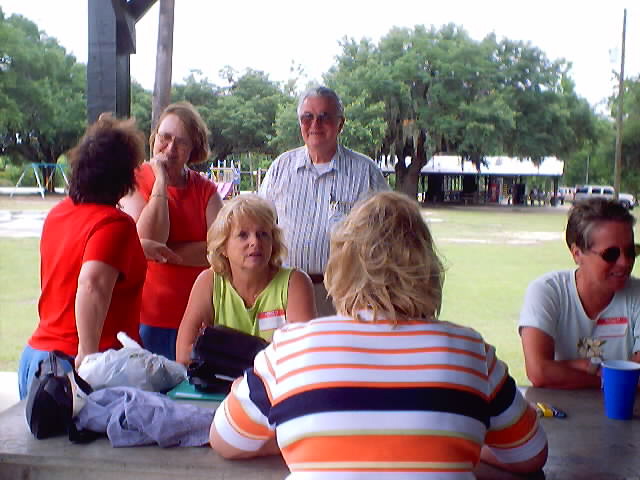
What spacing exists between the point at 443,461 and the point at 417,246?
328 mm

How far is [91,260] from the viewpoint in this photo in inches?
63.9

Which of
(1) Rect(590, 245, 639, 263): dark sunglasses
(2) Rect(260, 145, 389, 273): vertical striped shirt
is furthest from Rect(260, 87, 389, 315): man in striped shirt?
(1) Rect(590, 245, 639, 263): dark sunglasses

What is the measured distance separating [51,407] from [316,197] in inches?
65.6

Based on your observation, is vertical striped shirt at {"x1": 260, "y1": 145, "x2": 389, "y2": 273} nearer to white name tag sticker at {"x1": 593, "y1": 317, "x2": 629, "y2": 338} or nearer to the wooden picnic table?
white name tag sticker at {"x1": 593, "y1": 317, "x2": 629, "y2": 338}

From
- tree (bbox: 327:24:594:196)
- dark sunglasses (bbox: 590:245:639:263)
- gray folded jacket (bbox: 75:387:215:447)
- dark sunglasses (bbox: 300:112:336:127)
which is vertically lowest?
gray folded jacket (bbox: 75:387:215:447)

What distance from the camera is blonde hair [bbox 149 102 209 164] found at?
95.6 inches

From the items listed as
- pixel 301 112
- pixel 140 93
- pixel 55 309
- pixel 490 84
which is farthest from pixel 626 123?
pixel 490 84

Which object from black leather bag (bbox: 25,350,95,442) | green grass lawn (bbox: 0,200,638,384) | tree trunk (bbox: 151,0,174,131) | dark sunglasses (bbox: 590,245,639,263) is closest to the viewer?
black leather bag (bbox: 25,350,95,442)

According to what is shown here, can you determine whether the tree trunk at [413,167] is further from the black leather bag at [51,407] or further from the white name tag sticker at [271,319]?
the black leather bag at [51,407]

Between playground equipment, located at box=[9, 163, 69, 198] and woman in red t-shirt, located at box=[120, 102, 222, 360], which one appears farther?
playground equipment, located at box=[9, 163, 69, 198]

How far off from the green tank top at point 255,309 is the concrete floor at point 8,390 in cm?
188

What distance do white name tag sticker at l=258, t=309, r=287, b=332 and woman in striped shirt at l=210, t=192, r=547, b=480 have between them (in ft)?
2.54

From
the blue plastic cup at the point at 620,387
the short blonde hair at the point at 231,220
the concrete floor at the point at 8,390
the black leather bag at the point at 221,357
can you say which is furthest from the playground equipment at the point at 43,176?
the blue plastic cup at the point at 620,387

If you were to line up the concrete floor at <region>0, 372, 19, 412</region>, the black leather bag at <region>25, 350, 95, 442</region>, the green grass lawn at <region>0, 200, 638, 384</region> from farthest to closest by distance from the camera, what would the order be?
the green grass lawn at <region>0, 200, 638, 384</region> < the concrete floor at <region>0, 372, 19, 412</region> < the black leather bag at <region>25, 350, 95, 442</region>
